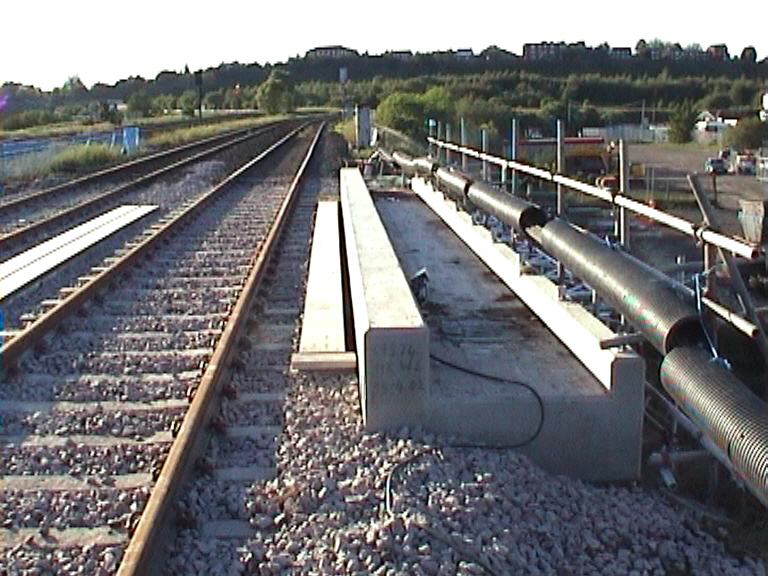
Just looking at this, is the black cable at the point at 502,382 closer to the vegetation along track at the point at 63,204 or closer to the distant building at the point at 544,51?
the vegetation along track at the point at 63,204

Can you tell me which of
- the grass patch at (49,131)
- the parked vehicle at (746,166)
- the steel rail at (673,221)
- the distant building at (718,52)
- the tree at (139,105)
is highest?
the distant building at (718,52)

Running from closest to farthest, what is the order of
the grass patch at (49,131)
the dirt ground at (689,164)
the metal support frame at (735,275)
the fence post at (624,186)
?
the metal support frame at (735,275), the fence post at (624,186), the dirt ground at (689,164), the grass patch at (49,131)

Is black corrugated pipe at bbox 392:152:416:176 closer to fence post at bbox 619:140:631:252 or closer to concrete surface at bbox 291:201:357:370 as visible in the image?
concrete surface at bbox 291:201:357:370

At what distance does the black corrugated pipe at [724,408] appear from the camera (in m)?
4.60

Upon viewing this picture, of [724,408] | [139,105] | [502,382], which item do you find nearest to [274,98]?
[139,105]

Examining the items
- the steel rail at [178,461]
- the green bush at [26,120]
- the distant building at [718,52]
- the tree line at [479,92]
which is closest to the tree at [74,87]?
the tree line at [479,92]

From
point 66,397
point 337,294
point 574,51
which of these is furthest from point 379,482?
point 574,51

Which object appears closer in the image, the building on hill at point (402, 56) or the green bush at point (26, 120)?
the green bush at point (26, 120)

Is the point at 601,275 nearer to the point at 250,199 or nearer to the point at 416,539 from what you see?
the point at 416,539

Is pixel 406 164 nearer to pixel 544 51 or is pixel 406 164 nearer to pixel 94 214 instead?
pixel 94 214

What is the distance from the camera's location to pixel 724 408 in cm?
494

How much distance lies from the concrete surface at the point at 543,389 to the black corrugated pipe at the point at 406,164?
1185cm

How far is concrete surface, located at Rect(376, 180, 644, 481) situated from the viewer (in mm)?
6270

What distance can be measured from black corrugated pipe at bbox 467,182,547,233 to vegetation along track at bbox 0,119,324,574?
2597 millimetres
